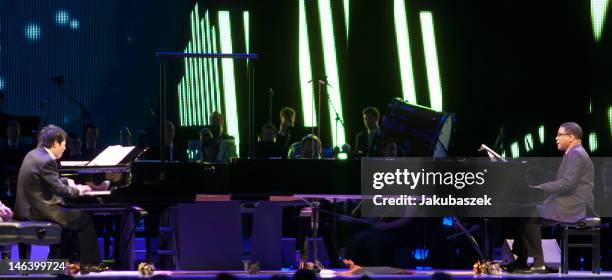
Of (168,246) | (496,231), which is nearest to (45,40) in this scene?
(168,246)

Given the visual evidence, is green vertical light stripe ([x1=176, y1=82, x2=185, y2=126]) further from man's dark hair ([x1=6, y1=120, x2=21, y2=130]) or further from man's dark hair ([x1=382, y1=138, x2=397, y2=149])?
man's dark hair ([x1=382, y1=138, x2=397, y2=149])

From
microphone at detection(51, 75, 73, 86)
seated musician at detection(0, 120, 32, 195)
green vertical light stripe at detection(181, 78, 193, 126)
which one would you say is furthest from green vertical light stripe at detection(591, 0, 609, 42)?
seated musician at detection(0, 120, 32, 195)

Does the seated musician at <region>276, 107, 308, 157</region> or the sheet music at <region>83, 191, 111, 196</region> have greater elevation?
the seated musician at <region>276, 107, 308, 157</region>

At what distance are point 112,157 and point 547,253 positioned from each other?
3.45 meters

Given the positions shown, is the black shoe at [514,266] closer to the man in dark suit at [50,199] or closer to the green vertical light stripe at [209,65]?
the man in dark suit at [50,199]

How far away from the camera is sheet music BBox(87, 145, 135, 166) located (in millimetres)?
7465

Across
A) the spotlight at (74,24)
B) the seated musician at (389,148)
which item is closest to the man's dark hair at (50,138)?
the seated musician at (389,148)

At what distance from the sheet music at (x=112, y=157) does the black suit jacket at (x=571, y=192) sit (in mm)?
3139

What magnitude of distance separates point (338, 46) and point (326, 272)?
5363 mm

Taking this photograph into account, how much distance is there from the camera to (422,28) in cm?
1255

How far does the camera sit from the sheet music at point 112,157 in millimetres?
7465

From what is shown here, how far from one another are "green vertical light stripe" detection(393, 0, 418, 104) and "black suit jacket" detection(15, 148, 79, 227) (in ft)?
20.2

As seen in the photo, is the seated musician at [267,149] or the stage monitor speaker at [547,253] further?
the seated musician at [267,149]

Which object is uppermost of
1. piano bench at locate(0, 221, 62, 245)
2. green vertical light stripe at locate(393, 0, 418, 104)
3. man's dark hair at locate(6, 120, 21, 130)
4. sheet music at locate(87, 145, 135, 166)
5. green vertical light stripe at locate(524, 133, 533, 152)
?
green vertical light stripe at locate(393, 0, 418, 104)
